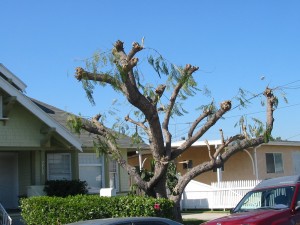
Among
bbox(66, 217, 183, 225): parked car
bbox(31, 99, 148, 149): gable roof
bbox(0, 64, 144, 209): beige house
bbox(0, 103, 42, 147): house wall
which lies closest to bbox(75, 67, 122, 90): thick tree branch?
bbox(0, 64, 144, 209): beige house

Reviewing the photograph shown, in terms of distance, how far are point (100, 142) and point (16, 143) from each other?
3957 millimetres

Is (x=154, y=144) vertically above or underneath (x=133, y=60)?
underneath

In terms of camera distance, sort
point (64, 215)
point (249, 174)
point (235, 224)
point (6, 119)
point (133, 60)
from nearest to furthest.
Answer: point (235, 224)
point (133, 60)
point (64, 215)
point (6, 119)
point (249, 174)

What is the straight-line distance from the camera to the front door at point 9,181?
1970 cm

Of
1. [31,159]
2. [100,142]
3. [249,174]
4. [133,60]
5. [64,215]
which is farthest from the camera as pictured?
[249,174]

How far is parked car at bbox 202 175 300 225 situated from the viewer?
9.94 m

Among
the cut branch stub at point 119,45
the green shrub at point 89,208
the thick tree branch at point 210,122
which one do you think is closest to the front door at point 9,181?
the green shrub at point 89,208

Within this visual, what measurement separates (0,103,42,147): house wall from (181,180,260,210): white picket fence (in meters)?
10.2

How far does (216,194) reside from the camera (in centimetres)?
2505

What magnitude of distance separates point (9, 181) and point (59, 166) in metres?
1.96

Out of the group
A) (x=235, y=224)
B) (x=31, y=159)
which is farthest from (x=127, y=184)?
(x=235, y=224)

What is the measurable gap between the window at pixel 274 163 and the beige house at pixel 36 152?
403 inches

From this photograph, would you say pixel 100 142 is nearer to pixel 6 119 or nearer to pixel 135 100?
pixel 135 100

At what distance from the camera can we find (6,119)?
57.4 ft
